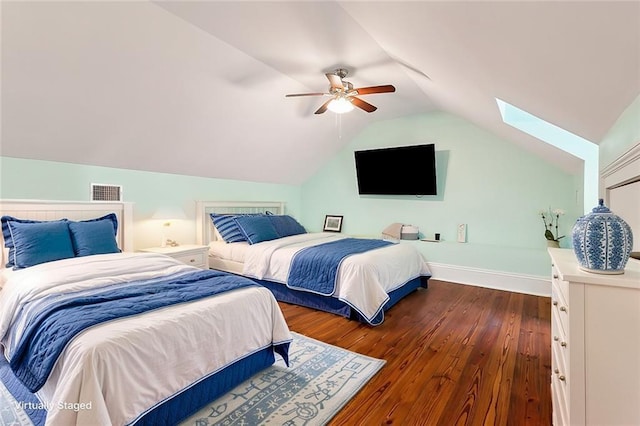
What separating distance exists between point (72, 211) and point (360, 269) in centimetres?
295

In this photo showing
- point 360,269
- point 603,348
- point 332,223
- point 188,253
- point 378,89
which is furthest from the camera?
point 332,223

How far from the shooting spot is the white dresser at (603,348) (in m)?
1.07

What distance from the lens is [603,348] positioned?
1.12 metres

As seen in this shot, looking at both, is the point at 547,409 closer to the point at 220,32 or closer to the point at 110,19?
the point at 220,32

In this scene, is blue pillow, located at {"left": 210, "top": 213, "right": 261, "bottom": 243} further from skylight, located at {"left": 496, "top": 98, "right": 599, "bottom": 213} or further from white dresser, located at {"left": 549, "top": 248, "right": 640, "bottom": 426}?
white dresser, located at {"left": 549, "top": 248, "right": 640, "bottom": 426}

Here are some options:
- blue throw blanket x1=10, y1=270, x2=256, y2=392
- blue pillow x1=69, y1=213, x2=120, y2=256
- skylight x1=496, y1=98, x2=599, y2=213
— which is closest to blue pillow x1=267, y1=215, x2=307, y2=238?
blue pillow x1=69, y1=213, x2=120, y2=256

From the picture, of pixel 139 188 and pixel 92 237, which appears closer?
pixel 92 237

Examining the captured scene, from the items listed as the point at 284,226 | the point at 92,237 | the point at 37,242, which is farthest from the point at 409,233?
the point at 37,242

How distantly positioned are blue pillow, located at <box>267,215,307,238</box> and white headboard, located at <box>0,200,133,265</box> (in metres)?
1.90

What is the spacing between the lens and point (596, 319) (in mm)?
1129

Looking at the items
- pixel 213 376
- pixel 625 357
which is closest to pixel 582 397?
pixel 625 357

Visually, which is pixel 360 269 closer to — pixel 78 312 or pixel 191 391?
pixel 191 391

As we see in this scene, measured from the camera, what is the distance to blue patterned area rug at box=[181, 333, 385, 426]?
5.65 ft

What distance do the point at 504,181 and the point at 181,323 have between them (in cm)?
449
